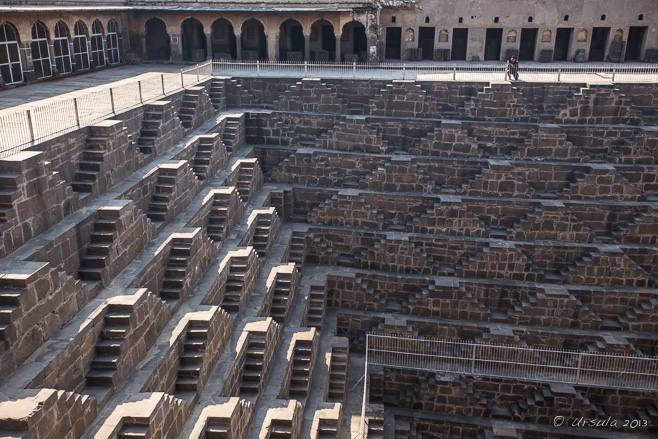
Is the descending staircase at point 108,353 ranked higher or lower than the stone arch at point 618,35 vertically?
lower

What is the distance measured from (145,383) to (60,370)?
5.00 ft

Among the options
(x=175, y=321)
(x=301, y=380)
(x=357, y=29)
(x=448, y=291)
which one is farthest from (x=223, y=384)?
(x=357, y=29)

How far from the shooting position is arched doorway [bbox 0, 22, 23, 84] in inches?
→ 756

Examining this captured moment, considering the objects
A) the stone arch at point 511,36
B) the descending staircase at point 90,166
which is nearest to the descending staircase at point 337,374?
the descending staircase at point 90,166

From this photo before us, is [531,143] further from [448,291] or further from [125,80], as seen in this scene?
[125,80]

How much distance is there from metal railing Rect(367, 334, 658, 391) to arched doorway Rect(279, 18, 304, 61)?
1549cm

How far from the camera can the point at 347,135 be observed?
68.1ft

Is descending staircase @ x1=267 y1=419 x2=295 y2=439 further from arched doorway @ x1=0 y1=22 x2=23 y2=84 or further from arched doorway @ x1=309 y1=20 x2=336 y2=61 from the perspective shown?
arched doorway @ x1=309 y1=20 x2=336 y2=61

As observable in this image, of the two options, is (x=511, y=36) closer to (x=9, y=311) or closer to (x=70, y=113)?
(x=70, y=113)

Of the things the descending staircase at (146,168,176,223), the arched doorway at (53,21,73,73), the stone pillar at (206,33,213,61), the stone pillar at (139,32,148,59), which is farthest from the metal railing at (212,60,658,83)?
the descending staircase at (146,168,176,223)

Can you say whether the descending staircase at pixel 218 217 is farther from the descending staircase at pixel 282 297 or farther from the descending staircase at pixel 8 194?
the descending staircase at pixel 8 194

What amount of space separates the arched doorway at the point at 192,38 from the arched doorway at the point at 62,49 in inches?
255

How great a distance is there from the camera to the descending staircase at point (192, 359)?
1136 centimetres

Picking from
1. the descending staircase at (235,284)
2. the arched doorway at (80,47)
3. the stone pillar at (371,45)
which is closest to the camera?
the descending staircase at (235,284)
